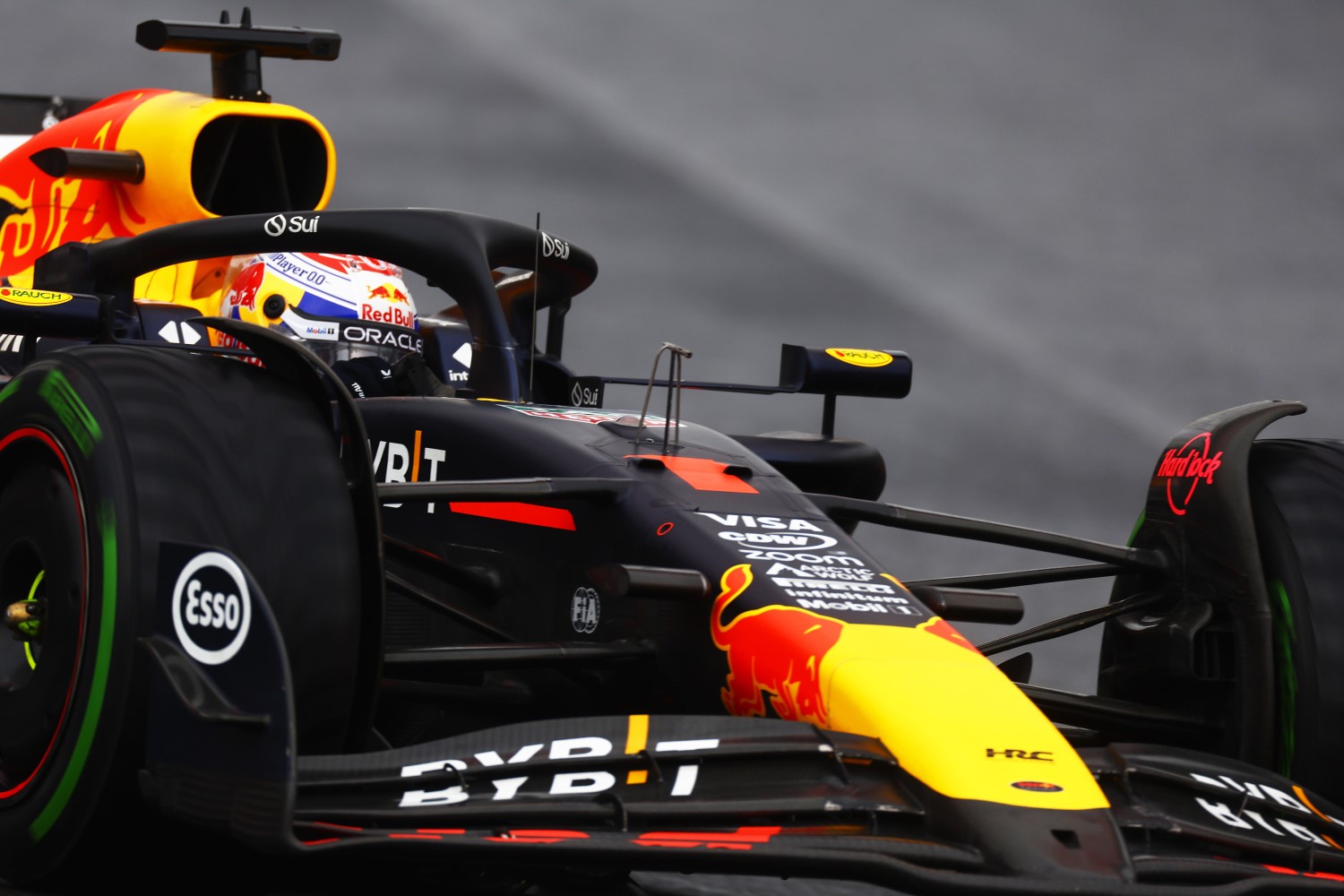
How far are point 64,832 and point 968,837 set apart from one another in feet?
4.08

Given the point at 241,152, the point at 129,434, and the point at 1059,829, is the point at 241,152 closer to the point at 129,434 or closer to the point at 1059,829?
the point at 129,434

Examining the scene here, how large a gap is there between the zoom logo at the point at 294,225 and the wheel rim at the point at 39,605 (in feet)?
3.10

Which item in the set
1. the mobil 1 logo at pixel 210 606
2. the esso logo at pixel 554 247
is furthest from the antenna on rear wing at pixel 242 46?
the mobil 1 logo at pixel 210 606

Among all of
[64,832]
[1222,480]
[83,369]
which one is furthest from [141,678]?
[1222,480]

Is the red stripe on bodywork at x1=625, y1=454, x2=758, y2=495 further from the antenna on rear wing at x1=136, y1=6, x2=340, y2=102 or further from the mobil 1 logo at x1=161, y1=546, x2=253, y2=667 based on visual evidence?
the antenna on rear wing at x1=136, y1=6, x2=340, y2=102

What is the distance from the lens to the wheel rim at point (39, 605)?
254cm

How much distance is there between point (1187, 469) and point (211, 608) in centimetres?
196

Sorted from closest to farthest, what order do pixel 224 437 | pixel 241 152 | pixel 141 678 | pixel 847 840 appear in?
1. pixel 847 840
2. pixel 141 678
3. pixel 224 437
4. pixel 241 152

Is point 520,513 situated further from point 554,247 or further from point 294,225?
point 554,247

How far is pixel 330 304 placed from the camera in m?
4.49

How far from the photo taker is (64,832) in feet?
8.07

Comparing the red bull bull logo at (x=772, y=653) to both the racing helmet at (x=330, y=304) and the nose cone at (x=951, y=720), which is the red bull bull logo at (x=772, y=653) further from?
the racing helmet at (x=330, y=304)

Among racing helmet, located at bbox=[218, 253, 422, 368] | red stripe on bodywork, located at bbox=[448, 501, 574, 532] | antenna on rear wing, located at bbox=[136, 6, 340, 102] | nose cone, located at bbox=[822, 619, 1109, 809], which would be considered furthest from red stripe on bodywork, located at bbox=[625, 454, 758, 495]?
antenna on rear wing, located at bbox=[136, 6, 340, 102]

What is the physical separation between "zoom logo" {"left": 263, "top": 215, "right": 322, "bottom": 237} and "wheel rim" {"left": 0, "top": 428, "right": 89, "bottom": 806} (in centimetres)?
95
